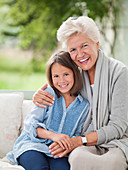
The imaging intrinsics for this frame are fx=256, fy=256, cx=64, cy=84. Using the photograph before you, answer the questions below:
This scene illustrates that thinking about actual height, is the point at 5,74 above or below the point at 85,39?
below

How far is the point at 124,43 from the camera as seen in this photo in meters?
3.37

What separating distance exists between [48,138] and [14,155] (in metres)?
0.28

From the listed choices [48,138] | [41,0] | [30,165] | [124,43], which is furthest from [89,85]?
[41,0]

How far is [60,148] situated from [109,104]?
42 cm

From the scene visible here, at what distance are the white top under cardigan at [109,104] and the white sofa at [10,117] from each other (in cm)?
61

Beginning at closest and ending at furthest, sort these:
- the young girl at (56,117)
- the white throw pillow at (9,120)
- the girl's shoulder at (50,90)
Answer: the young girl at (56,117)
the girl's shoulder at (50,90)
the white throw pillow at (9,120)

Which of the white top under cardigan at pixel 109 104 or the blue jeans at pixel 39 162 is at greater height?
the white top under cardigan at pixel 109 104

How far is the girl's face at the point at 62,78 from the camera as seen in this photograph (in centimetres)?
173

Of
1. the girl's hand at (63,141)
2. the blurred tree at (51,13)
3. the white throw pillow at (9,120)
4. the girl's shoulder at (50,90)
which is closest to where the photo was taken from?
the girl's hand at (63,141)

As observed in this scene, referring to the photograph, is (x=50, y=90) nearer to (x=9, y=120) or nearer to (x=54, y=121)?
(x=54, y=121)

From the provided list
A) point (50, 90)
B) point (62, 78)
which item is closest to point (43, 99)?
point (50, 90)

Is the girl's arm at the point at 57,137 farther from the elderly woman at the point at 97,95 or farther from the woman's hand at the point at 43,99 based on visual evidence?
the woman's hand at the point at 43,99

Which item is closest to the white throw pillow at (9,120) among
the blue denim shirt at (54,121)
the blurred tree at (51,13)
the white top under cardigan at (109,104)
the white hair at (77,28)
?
the blue denim shirt at (54,121)

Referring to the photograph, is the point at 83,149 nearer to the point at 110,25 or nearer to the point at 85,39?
the point at 85,39
